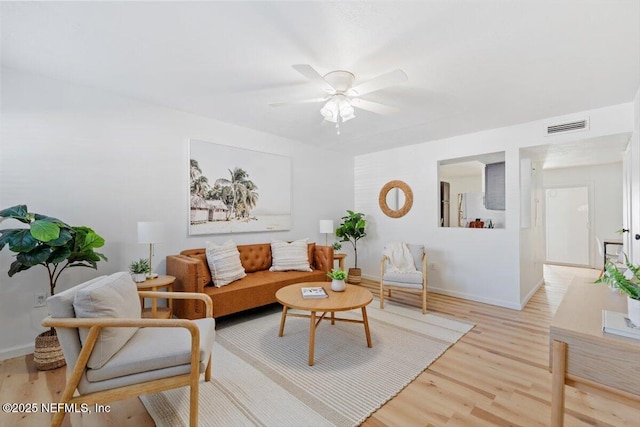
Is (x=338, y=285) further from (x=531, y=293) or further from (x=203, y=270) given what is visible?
(x=531, y=293)

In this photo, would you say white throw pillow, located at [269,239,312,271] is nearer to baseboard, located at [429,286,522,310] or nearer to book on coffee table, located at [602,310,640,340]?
baseboard, located at [429,286,522,310]

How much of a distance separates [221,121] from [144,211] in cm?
153

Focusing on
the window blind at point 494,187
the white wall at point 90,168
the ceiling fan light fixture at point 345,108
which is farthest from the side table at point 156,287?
the window blind at point 494,187

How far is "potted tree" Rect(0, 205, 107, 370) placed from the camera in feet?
6.55

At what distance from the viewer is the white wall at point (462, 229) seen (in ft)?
11.7

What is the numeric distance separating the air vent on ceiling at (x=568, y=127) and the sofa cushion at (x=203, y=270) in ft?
14.5

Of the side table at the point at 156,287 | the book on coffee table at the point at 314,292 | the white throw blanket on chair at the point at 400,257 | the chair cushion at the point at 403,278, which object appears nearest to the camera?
the side table at the point at 156,287

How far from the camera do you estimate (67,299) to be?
1.48 metres

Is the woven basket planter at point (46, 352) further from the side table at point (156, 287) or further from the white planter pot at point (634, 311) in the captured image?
the white planter pot at point (634, 311)

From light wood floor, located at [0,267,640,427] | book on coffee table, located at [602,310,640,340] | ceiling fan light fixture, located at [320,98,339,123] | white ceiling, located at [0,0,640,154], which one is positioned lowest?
light wood floor, located at [0,267,640,427]

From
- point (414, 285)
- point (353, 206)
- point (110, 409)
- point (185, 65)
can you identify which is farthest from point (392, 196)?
point (110, 409)

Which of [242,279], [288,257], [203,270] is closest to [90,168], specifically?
[203,270]

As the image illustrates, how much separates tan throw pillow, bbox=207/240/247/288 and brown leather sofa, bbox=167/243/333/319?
7 centimetres

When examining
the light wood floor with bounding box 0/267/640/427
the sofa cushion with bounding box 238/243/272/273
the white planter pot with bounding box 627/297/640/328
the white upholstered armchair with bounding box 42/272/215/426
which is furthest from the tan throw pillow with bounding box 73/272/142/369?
the white planter pot with bounding box 627/297/640/328
